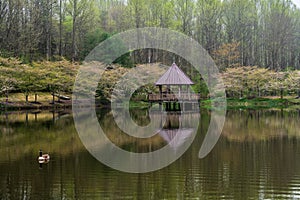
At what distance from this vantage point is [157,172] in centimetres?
1105

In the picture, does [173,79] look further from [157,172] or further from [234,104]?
[157,172]

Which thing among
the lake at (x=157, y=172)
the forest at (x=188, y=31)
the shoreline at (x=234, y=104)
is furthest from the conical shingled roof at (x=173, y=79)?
the lake at (x=157, y=172)

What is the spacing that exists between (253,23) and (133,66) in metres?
17.4

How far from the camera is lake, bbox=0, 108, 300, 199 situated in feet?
29.5

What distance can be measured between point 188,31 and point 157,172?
37.9 metres

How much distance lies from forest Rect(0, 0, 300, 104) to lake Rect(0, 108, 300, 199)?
66.7 feet

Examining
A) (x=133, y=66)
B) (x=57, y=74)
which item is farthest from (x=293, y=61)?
(x=57, y=74)

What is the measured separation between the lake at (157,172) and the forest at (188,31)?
20.3 m

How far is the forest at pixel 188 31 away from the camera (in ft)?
128

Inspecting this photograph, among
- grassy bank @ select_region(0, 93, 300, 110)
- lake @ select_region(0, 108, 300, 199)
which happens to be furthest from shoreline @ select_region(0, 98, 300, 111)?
lake @ select_region(0, 108, 300, 199)

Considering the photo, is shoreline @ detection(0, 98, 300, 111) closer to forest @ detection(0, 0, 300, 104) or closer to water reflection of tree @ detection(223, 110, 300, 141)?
forest @ detection(0, 0, 300, 104)

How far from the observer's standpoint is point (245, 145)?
15523 millimetres

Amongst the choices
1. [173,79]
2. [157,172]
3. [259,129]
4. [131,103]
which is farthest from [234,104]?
[157,172]

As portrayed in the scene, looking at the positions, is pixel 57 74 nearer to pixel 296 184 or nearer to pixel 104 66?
pixel 104 66
